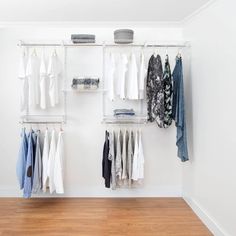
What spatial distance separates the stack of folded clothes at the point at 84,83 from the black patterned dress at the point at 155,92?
27.0 inches

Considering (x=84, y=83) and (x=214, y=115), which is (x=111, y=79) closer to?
(x=84, y=83)

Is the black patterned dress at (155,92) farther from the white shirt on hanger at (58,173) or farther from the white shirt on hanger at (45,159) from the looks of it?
the white shirt on hanger at (45,159)

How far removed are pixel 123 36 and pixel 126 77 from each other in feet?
1.66

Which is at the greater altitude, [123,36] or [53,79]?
[123,36]

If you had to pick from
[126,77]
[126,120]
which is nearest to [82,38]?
[126,77]

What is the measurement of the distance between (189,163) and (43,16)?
260 cm

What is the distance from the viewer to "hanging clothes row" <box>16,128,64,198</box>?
321cm

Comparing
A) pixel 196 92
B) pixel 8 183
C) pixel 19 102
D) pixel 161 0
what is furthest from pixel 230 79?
pixel 8 183

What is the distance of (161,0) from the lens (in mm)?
2672

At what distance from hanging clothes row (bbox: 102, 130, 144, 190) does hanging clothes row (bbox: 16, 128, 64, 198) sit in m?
0.59

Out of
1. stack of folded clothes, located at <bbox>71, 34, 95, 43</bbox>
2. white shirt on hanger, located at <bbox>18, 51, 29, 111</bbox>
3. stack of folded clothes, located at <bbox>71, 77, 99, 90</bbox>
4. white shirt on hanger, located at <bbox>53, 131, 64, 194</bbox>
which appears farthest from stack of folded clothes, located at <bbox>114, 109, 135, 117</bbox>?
white shirt on hanger, located at <bbox>18, 51, 29, 111</bbox>

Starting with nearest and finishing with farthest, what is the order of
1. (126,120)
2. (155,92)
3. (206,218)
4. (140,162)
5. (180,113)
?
(206,218) → (180,113) → (155,92) → (140,162) → (126,120)

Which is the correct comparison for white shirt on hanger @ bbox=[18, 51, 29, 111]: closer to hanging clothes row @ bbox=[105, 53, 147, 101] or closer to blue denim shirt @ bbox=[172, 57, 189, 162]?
hanging clothes row @ bbox=[105, 53, 147, 101]

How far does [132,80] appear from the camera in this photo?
323cm
